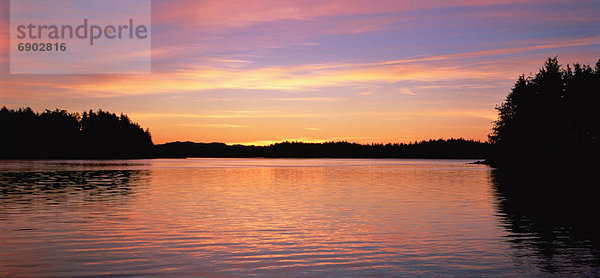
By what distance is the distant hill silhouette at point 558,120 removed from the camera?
93500 millimetres

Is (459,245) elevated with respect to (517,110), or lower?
lower

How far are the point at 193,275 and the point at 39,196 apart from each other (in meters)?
37.9

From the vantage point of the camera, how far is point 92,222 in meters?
32.6

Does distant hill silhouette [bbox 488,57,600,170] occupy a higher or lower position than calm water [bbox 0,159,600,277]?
higher

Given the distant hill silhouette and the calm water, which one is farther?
the distant hill silhouette

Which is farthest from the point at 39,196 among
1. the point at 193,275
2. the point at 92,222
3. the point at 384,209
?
the point at 193,275

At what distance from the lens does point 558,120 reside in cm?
9738

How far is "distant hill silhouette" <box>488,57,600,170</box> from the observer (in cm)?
9350

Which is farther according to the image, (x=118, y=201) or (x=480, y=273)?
(x=118, y=201)

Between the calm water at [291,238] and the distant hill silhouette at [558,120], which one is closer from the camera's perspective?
the calm water at [291,238]

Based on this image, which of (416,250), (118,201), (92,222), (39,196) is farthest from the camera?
(39,196)

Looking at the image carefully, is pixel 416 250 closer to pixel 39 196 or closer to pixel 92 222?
pixel 92 222

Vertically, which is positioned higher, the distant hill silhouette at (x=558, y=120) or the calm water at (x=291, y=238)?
the distant hill silhouette at (x=558, y=120)

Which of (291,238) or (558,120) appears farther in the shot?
(558,120)
